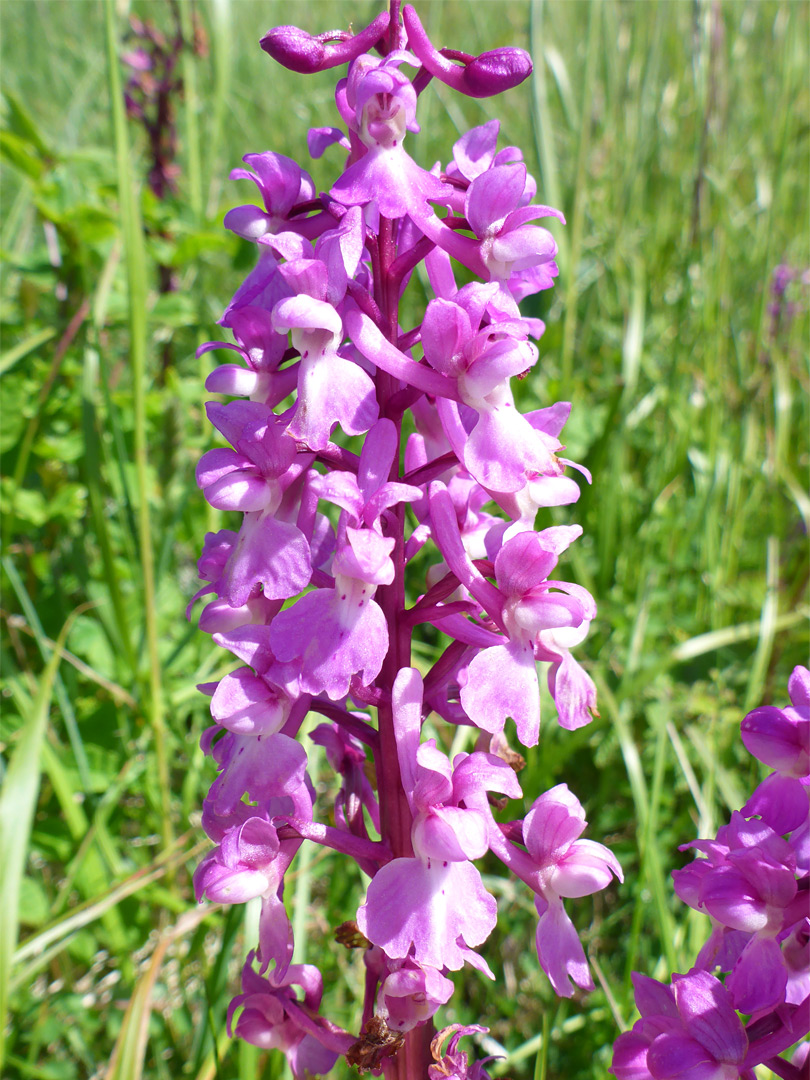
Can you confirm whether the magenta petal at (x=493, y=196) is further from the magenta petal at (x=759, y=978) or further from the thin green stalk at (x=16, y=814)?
the thin green stalk at (x=16, y=814)

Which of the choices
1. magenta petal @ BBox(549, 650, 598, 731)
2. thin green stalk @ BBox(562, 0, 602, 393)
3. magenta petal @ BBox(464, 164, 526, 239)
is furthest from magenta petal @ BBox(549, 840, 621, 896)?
thin green stalk @ BBox(562, 0, 602, 393)

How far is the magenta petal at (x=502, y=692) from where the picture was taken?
2.23 ft

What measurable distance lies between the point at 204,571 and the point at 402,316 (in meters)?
2.13

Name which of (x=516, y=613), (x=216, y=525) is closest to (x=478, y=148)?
(x=516, y=613)

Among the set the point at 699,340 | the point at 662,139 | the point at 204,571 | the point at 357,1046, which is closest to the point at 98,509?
the point at 204,571

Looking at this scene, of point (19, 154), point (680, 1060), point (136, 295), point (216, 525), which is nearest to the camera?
point (680, 1060)

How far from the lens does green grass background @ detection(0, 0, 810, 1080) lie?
1266mm

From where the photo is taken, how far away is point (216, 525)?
67.6 inches

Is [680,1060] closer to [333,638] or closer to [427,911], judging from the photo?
[427,911]

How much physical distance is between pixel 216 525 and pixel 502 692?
44.5 inches

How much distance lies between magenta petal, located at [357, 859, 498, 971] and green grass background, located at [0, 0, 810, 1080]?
0.67 feet


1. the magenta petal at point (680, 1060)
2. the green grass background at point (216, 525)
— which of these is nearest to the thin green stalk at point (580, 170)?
the green grass background at point (216, 525)

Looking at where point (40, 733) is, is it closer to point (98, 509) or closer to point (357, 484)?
point (98, 509)

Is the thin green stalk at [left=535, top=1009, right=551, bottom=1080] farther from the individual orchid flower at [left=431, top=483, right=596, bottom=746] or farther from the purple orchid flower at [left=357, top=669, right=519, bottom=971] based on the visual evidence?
the individual orchid flower at [left=431, top=483, right=596, bottom=746]
